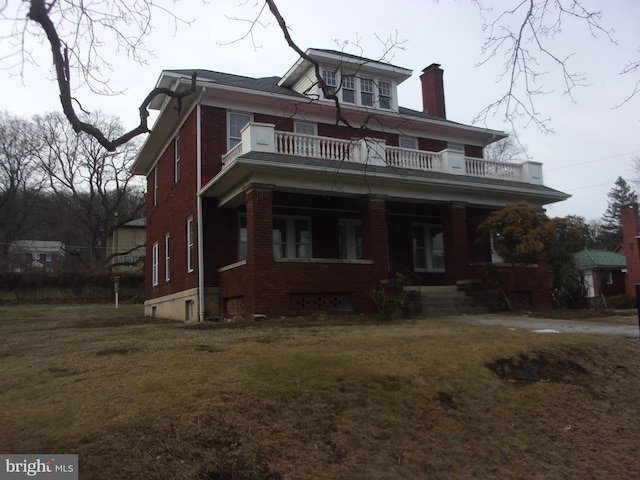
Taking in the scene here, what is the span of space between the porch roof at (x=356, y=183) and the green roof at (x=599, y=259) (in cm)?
2488

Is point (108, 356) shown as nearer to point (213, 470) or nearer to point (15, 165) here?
point (213, 470)

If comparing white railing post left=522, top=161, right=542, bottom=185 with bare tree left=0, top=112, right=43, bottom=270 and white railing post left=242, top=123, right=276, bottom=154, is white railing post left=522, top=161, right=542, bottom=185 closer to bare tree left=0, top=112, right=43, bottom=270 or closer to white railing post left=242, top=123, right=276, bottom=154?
white railing post left=242, top=123, right=276, bottom=154

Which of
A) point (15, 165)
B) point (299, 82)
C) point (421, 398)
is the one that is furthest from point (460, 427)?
point (15, 165)

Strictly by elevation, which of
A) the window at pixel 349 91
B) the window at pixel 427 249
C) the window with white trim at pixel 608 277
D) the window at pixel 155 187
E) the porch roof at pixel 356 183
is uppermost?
the window at pixel 349 91

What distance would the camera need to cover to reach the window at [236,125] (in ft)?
54.2

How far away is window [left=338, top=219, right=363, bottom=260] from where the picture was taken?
60.3ft

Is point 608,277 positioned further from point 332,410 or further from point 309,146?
point 332,410

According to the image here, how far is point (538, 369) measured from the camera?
6836 millimetres

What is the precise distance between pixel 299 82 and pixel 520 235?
9.65 metres

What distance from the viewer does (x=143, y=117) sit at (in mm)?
6723

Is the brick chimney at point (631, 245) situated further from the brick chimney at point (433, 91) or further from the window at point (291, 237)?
the window at point (291, 237)

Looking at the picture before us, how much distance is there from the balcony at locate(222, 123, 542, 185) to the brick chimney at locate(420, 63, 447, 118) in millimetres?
5620

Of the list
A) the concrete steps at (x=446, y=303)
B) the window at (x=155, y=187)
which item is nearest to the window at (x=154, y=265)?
the window at (x=155, y=187)

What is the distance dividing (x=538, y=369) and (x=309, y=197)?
1083 centimetres
